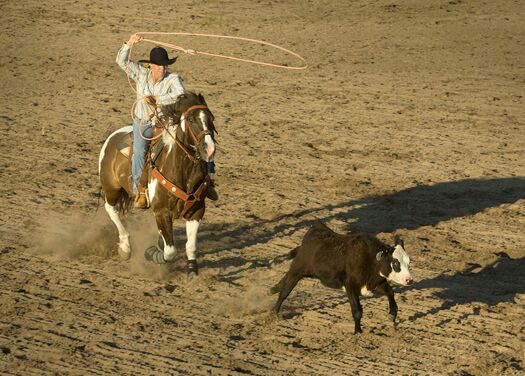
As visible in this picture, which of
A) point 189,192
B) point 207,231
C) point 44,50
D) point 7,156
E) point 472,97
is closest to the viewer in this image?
point 189,192

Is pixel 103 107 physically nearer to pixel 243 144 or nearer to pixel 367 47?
pixel 243 144

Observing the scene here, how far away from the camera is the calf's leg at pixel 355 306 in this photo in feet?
33.3

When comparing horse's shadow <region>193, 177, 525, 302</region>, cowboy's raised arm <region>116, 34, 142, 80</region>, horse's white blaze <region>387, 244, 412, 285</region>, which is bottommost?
horse's shadow <region>193, 177, 525, 302</region>

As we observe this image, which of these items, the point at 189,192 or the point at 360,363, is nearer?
the point at 360,363

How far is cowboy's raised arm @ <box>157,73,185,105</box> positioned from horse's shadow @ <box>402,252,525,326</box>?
3.26 m

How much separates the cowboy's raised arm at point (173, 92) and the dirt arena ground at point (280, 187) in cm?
192

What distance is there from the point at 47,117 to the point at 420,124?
6281mm

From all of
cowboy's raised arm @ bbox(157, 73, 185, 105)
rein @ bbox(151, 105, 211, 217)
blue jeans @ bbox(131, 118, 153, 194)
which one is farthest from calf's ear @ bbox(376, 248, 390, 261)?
blue jeans @ bbox(131, 118, 153, 194)

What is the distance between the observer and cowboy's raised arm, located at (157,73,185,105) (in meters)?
11.7

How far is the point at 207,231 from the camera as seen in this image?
1357cm

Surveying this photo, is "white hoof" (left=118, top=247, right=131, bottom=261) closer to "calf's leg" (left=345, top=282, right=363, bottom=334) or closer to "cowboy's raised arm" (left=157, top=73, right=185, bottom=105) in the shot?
"cowboy's raised arm" (left=157, top=73, right=185, bottom=105)

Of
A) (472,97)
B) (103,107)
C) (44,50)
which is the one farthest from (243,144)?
(44,50)

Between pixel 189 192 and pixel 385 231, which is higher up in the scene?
pixel 189 192

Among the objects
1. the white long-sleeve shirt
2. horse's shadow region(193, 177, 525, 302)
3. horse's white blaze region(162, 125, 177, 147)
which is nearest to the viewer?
horse's white blaze region(162, 125, 177, 147)
